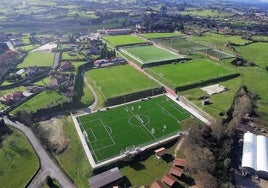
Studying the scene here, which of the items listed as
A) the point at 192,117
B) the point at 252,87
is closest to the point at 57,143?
the point at 192,117

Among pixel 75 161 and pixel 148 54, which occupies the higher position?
pixel 148 54

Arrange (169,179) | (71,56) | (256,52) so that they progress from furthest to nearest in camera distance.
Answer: (256,52) < (71,56) < (169,179)

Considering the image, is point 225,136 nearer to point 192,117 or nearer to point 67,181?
point 192,117

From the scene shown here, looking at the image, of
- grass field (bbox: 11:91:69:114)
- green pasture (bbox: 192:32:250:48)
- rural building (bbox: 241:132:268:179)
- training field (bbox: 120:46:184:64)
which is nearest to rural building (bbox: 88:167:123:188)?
rural building (bbox: 241:132:268:179)

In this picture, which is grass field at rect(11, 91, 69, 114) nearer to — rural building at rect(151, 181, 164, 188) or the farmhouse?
rural building at rect(151, 181, 164, 188)

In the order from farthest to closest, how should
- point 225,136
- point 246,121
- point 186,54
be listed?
point 186,54 < point 246,121 < point 225,136

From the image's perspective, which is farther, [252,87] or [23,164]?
[252,87]

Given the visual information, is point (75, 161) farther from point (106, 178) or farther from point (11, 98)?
point (11, 98)

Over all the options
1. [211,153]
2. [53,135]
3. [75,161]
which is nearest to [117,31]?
[53,135]
